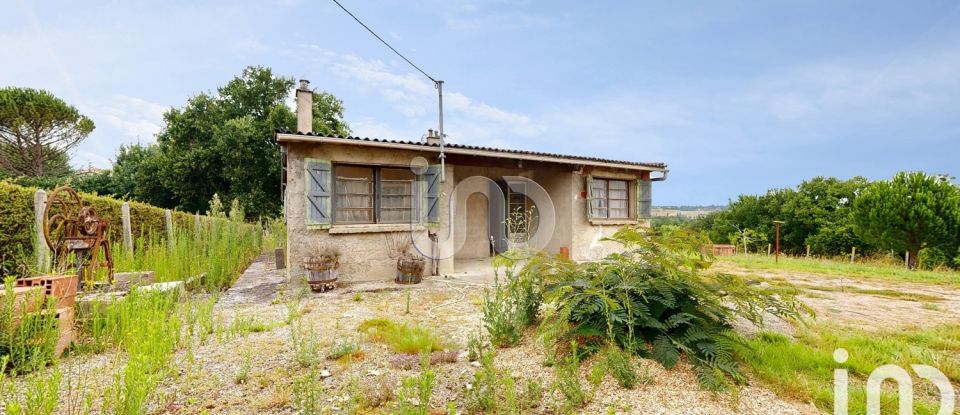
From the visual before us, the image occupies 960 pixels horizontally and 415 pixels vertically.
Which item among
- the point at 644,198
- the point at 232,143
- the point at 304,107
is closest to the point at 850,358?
the point at 644,198

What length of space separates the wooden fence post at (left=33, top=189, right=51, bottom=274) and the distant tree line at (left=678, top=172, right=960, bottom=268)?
676 cm

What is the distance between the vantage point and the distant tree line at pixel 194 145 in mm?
18688

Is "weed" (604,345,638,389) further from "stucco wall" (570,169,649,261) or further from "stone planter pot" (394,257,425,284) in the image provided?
"stucco wall" (570,169,649,261)

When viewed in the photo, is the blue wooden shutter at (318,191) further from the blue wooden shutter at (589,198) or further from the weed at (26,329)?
the blue wooden shutter at (589,198)

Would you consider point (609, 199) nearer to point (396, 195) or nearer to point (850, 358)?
point (396, 195)

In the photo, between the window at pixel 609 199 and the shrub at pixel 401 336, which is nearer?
the shrub at pixel 401 336

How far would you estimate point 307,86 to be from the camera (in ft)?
25.0

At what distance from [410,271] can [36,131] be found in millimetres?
26570

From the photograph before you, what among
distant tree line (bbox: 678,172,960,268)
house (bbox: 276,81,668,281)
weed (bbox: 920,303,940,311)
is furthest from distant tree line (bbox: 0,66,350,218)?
weed (bbox: 920,303,940,311)

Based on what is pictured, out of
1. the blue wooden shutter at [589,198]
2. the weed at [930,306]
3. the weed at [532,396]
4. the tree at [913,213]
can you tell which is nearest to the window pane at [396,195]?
the blue wooden shutter at [589,198]

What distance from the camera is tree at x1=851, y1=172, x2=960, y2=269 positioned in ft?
40.8

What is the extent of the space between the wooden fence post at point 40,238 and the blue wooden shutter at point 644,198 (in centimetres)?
1071

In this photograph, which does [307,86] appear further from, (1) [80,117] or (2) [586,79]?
(1) [80,117]

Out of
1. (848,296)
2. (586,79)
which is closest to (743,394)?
(848,296)
